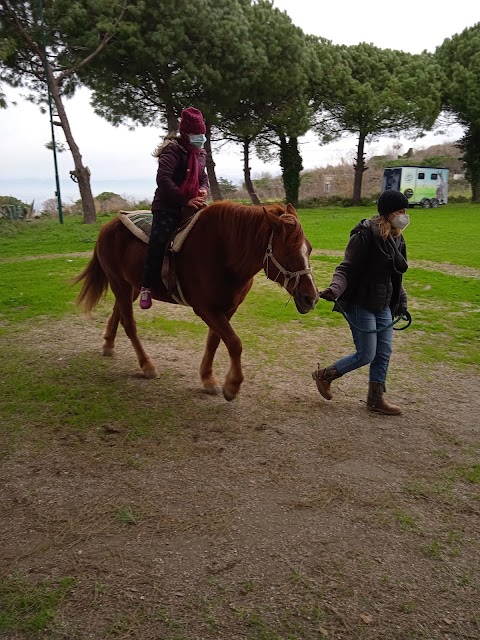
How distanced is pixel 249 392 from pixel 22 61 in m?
22.1

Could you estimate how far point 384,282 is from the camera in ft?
13.3

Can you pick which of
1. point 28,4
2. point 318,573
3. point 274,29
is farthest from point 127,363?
point 274,29

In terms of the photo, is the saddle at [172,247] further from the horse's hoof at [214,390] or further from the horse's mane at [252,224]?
the horse's hoof at [214,390]

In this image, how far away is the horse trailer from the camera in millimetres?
29000

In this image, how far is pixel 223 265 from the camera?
13.6 ft

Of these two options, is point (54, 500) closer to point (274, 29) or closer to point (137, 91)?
point (137, 91)

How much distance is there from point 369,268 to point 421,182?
28.8 metres

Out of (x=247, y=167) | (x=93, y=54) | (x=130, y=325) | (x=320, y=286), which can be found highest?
(x=93, y=54)

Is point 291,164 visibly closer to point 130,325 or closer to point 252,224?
point 130,325

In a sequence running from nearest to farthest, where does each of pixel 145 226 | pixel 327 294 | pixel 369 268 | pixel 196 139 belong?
1. pixel 327 294
2. pixel 369 268
3. pixel 196 139
4. pixel 145 226

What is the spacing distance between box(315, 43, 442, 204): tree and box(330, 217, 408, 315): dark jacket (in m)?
28.6

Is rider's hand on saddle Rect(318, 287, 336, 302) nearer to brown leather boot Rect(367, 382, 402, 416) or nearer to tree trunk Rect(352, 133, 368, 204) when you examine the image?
brown leather boot Rect(367, 382, 402, 416)

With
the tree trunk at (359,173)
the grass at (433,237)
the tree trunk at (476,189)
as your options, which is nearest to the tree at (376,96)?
the tree trunk at (359,173)

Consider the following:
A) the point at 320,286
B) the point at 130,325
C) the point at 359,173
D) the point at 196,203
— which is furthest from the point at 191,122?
the point at 359,173
